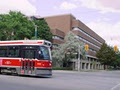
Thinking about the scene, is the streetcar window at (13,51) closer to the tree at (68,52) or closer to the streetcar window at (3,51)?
the streetcar window at (3,51)

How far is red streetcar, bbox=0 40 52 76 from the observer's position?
20.0 meters

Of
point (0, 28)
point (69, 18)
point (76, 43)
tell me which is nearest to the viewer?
point (0, 28)

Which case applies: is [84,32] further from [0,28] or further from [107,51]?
[0,28]

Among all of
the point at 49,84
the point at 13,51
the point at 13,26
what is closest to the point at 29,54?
the point at 13,51

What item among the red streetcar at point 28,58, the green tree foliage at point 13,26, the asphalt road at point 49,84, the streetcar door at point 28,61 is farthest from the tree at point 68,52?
the asphalt road at point 49,84

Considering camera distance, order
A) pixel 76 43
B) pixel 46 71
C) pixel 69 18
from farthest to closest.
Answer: pixel 69 18
pixel 76 43
pixel 46 71

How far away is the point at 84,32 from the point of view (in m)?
86.4

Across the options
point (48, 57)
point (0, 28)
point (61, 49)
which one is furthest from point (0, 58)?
point (61, 49)

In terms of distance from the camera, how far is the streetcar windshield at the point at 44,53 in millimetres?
20125

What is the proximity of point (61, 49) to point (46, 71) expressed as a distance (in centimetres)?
3877

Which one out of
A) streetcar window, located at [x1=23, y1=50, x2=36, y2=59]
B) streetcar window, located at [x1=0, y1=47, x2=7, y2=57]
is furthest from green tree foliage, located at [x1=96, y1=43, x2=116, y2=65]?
streetcar window, located at [x1=23, y1=50, x2=36, y2=59]

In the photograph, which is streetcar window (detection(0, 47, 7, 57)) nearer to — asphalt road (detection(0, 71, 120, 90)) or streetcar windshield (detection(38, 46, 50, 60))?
asphalt road (detection(0, 71, 120, 90))

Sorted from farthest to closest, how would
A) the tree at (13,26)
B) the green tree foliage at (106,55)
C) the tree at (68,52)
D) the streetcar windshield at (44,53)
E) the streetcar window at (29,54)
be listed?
the green tree foliage at (106,55)
the tree at (68,52)
the tree at (13,26)
the streetcar window at (29,54)
the streetcar windshield at (44,53)

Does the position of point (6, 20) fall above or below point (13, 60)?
above
